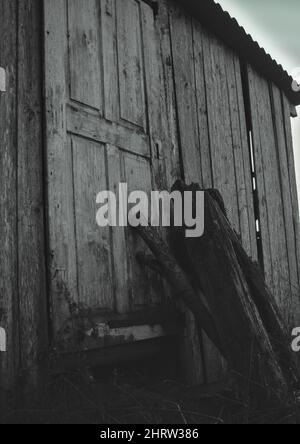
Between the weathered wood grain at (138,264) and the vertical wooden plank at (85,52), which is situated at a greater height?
the vertical wooden plank at (85,52)

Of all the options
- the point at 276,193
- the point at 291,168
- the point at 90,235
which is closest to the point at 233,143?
the point at 276,193

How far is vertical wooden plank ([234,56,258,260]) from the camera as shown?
18.0 feet

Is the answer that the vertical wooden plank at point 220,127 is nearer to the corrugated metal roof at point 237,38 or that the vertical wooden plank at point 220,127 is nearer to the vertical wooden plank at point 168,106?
the corrugated metal roof at point 237,38

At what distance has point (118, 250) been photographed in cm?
367

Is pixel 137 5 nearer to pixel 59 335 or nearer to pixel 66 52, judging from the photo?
pixel 66 52

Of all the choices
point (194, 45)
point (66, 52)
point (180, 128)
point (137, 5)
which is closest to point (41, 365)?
point (66, 52)

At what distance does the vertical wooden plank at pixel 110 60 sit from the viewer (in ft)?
12.6

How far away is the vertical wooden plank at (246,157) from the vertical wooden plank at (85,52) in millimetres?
2210

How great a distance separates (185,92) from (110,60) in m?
1.00

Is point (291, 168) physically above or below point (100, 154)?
above

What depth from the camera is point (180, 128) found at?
4578 mm

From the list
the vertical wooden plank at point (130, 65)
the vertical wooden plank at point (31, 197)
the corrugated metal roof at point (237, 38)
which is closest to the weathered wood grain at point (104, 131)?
the vertical wooden plank at point (130, 65)

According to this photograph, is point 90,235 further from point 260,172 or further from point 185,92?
point 260,172
